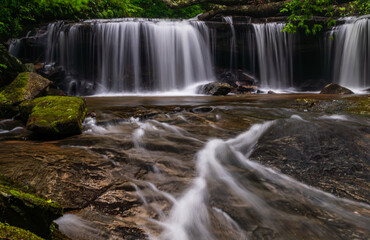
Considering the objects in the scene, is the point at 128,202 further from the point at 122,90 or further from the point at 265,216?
the point at 122,90

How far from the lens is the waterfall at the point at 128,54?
12305mm

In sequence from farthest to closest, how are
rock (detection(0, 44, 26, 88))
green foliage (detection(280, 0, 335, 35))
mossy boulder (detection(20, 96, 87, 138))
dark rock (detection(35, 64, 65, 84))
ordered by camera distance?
dark rock (detection(35, 64, 65, 84)), rock (detection(0, 44, 26, 88)), mossy boulder (detection(20, 96, 87, 138)), green foliage (detection(280, 0, 335, 35))

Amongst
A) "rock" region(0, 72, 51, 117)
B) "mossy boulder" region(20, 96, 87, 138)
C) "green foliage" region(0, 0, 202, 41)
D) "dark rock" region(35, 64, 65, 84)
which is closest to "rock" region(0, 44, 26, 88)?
"rock" region(0, 72, 51, 117)

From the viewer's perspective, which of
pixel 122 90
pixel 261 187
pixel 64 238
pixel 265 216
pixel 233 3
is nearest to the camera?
pixel 64 238

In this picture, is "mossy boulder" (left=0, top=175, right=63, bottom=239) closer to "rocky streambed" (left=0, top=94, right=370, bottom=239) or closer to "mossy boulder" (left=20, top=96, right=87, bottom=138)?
"rocky streambed" (left=0, top=94, right=370, bottom=239)

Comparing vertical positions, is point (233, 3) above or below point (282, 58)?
above

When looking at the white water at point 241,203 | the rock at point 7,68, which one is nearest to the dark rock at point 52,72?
the rock at point 7,68

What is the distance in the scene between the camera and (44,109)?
430 cm

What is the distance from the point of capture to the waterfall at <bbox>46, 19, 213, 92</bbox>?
12305 millimetres

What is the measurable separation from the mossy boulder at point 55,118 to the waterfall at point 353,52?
13.6m

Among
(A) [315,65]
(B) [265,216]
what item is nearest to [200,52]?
(A) [315,65]

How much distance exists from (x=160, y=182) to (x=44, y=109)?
2.88m

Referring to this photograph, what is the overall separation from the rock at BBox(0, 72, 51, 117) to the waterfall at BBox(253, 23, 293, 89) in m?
11.3

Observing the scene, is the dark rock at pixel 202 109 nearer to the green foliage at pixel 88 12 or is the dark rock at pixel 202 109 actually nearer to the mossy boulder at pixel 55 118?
the mossy boulder at pixel 55 118
